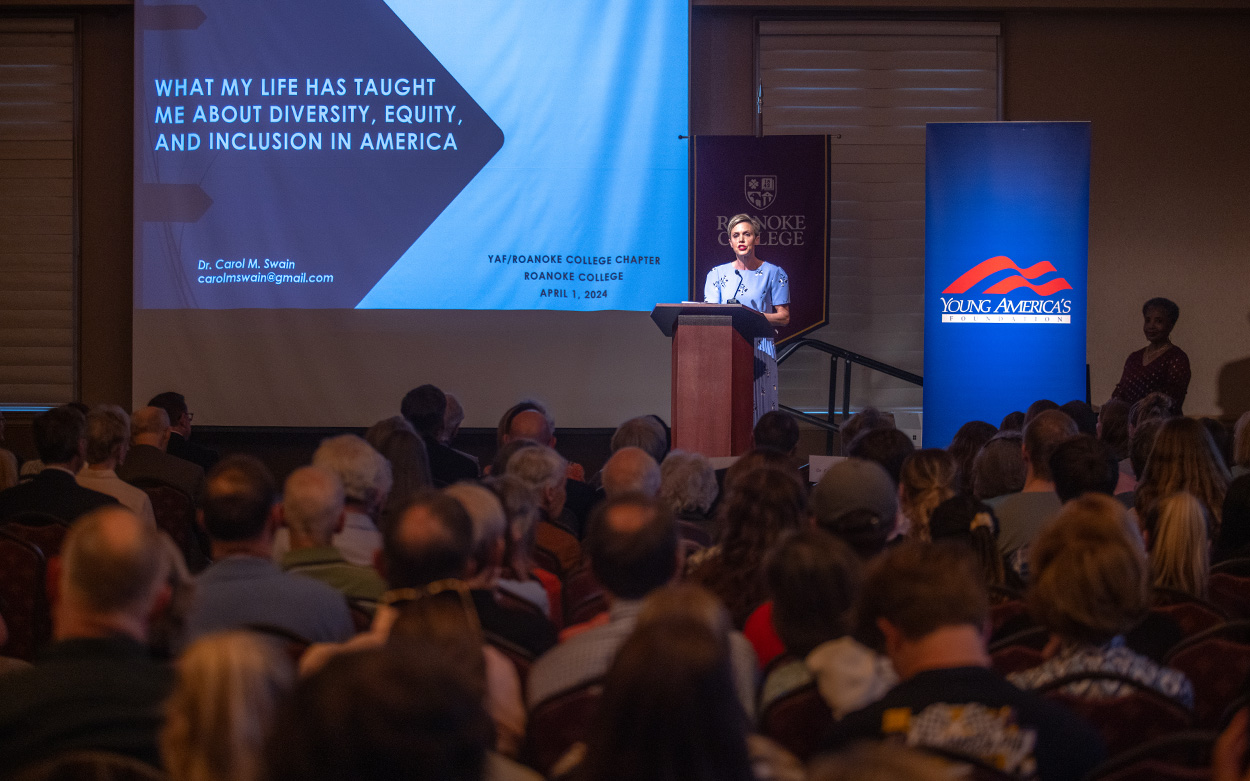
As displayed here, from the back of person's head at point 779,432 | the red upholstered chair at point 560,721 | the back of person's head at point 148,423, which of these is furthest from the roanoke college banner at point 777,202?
the red upholstered chair at point 560,721

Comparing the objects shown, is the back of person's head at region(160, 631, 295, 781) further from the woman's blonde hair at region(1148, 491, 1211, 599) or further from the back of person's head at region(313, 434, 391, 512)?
the woman's blonde hair at region(1148, 491, 1211, 599)

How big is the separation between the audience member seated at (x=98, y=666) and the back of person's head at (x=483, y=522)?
2.12 feet

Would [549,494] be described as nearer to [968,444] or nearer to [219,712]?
[968,444]

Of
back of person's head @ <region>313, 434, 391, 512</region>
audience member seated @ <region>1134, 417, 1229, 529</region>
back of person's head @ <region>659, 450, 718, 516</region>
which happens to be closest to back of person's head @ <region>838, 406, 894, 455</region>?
back of person's head @ <region>659, 450, 718, 516</region>

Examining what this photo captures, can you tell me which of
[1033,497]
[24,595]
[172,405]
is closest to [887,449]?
[1033,497]

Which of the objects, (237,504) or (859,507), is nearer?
(237,504)

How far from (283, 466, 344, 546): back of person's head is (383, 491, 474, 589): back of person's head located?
0.57m

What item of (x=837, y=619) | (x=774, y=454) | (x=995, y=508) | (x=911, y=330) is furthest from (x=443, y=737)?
(x=911, y=330)

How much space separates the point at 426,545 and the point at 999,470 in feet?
7.75

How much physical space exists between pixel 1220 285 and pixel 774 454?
635 centimetres

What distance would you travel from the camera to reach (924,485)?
3156 millimetres

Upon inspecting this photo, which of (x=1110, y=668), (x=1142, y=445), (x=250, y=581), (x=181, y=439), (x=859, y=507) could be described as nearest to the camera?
(x=1110, y=668)

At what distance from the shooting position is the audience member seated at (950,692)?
4.97ft

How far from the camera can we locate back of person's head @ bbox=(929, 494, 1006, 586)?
2.68 meters
